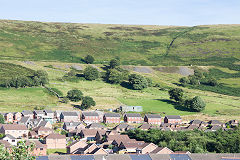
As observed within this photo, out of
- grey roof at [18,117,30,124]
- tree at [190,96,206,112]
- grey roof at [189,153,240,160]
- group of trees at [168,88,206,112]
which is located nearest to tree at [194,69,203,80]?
group of trees at [168,88,206,112]

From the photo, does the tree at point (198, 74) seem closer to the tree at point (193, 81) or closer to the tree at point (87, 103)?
the tree at point (193, 81)

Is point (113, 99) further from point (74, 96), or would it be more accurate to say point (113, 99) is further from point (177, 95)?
point (177, 95)

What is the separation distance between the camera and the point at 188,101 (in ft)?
424

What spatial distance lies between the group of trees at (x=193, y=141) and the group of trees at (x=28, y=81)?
208ft

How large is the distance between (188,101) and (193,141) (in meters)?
54.9

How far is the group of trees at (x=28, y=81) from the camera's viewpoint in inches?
5320

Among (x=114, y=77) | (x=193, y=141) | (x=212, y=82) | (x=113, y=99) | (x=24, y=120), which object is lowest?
(x=113, y=99)

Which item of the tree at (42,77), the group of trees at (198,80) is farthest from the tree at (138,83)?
the tree at (42,77)

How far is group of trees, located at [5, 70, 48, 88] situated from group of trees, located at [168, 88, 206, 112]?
50.9 metres

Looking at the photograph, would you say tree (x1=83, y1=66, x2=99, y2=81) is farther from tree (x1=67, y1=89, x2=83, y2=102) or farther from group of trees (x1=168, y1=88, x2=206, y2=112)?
group of trees (x1=168, y1=88, x2=206, y2=112)

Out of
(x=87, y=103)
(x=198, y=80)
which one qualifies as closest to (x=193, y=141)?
(x=87, y=103)

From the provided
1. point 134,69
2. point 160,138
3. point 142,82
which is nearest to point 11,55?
point 134,69

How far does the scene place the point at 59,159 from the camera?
56.2 meters

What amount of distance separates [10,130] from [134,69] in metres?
113
